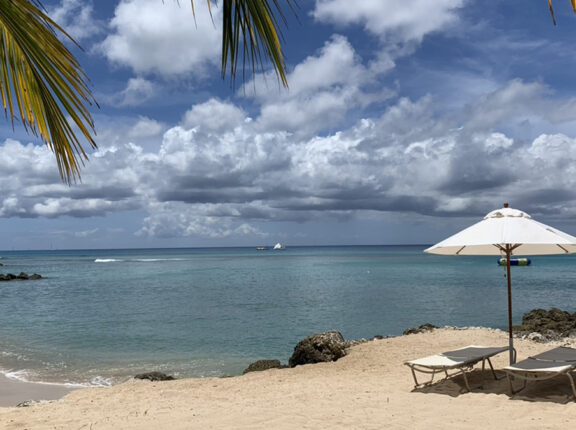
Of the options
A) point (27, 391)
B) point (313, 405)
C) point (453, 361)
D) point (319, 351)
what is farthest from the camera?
point (319, 351)

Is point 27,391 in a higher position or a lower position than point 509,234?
lower

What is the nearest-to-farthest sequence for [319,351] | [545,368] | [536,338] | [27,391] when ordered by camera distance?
[545,368] < [27,391] < [319,351] < [536,338]

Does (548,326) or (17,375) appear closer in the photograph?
(17,375)

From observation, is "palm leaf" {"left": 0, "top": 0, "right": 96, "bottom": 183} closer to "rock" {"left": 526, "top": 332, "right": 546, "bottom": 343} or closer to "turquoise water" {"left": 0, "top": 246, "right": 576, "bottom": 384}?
"turquoise water" {"left": 0, "top": 246, "right": 576, "bottom": 384}

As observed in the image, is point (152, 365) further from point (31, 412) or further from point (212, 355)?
point (31, 412)

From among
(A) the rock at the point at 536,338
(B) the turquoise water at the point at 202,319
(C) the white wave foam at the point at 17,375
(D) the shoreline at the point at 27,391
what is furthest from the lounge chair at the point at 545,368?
(C) the white wave foam at the point at 17,375

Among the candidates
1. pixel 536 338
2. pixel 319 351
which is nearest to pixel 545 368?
pixel 319 351

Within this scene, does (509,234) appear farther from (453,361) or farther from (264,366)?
(264,366)

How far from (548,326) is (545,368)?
37.6 feet

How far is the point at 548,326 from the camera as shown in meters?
17.2

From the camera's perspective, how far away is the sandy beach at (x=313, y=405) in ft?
21.2

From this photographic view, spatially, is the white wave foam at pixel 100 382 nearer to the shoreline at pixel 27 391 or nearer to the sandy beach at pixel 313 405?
the shoreline at pixel 27 391

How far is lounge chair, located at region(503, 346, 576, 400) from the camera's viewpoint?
6938mm

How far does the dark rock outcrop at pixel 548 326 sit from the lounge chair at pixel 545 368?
24.1 ft
